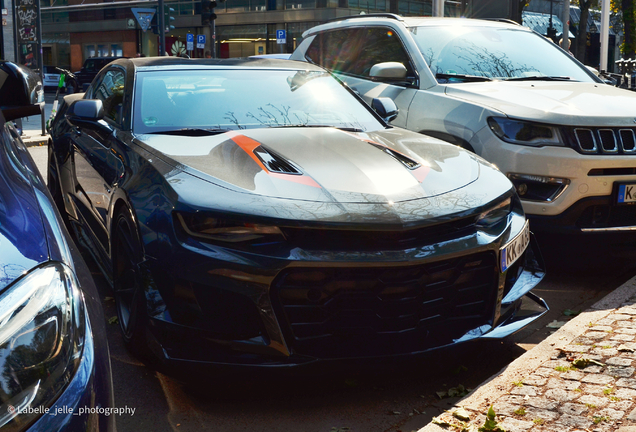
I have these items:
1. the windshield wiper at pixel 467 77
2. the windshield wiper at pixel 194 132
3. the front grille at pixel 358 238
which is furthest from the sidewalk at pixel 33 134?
the front grille at pixel 358 238

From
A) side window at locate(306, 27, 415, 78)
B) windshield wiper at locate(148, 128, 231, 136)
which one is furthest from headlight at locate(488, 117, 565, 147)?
windshield wiper at locate(148, 128, 231, 136)

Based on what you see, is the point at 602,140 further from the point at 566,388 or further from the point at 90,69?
the point at 90,69

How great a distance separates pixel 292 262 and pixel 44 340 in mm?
1401

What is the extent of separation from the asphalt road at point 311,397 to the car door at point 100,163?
0.70 m

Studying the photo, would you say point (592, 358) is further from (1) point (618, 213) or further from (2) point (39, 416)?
(2) point (39, 416)

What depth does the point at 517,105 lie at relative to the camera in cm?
489

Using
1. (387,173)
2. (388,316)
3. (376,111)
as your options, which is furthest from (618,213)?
(388,316)

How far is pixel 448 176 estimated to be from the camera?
3416 mm

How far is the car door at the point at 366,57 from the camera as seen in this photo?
5.91 metres

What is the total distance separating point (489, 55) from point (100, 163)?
348cm

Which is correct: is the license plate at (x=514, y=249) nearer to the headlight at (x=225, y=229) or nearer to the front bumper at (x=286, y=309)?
the front bumper at (x=286, y=309)

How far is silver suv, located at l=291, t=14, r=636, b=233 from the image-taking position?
4656mm

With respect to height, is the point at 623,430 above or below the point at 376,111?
below

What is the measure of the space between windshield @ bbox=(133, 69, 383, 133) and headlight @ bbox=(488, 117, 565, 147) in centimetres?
91
